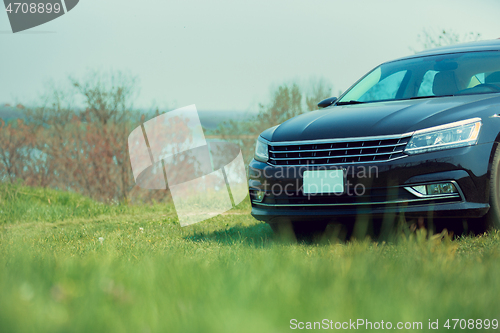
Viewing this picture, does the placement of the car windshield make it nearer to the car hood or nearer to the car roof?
the car roof

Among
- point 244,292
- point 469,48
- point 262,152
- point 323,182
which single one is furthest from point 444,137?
point 244,292

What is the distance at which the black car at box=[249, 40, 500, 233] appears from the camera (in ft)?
12.0

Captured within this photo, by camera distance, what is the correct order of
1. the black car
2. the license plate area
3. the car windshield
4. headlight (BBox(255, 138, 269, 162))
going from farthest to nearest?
the car windshield
headlight (BBox(255, 138, 269, 162))
the license plate area
the black car

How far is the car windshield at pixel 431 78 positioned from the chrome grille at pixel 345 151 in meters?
1.21

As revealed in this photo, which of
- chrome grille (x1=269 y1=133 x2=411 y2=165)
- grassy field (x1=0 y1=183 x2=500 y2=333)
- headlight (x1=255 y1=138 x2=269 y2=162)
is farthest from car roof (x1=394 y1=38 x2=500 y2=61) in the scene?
grassy field (x1=0 y1=183 x2=500 y2=333)

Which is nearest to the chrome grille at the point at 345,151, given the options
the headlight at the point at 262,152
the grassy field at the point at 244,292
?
the headlight at the point at 262,152

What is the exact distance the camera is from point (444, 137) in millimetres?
3678

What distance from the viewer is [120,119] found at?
14.4 meters

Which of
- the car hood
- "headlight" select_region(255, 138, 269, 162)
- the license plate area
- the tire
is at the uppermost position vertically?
the car hood

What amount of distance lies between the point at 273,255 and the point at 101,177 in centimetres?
1270

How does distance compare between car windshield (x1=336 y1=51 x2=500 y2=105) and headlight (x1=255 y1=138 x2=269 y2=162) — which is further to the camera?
car windshield (x1=336 y1=51 x2=500 y2=105)

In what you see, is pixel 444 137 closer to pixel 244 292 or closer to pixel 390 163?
pixel 390 163

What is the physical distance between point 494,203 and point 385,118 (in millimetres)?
1104

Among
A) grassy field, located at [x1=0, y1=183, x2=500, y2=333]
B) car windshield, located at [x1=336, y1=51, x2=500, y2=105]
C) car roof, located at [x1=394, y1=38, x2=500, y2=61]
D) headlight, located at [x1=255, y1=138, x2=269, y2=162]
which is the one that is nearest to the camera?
grassy field, located at [x1=0, y1=183, x2=500, y2=333]
